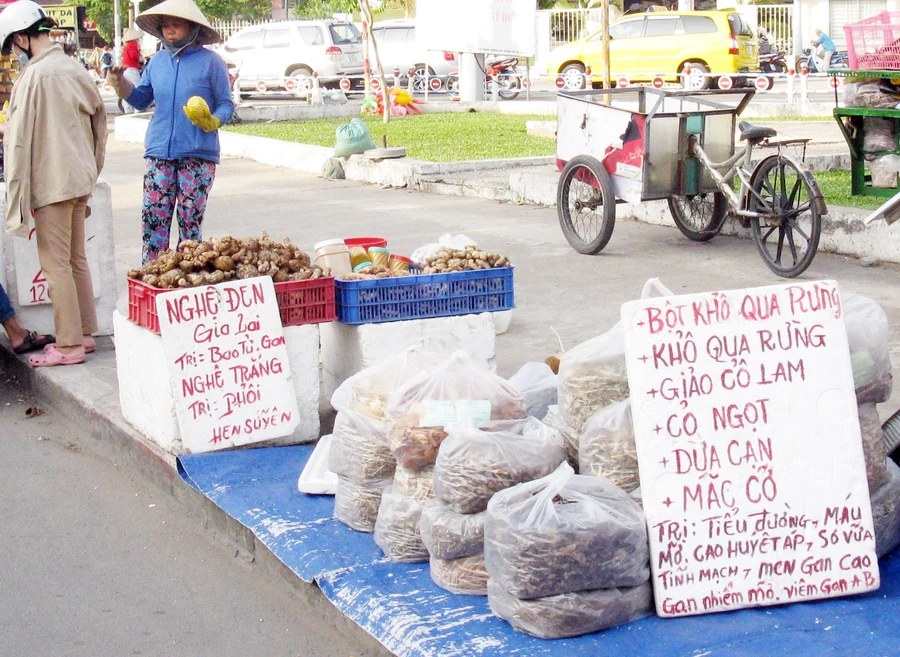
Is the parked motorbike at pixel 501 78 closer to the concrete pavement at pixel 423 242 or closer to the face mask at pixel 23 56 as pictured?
the concrete pavement at pixel 423 242

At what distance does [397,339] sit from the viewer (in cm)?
480

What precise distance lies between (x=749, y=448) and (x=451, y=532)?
2.86 ft

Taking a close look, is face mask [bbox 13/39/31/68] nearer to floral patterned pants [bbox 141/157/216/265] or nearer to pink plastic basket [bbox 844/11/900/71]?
floral patterned pants [bbox 141/157/216/265]

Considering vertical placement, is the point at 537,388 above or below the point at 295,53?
below

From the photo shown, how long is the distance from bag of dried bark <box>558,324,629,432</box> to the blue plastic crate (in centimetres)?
133

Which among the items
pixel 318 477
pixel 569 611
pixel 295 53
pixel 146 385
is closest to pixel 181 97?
pixel 146 385

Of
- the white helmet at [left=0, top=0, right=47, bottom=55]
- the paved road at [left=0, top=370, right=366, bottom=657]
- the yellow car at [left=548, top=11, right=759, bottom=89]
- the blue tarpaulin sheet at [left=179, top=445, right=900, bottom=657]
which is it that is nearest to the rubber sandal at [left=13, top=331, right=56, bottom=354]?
the paved road at [left=0, top=370, right=366, bottom=657]

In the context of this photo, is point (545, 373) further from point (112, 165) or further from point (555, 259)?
point (112, 165)

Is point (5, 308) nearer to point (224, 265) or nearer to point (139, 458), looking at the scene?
point (139, 458)

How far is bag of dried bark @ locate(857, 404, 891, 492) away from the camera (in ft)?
11.4

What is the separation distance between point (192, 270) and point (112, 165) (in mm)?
13380

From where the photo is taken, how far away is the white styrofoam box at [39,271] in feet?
21.1

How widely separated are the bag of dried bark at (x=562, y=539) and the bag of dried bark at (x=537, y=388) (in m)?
0.84

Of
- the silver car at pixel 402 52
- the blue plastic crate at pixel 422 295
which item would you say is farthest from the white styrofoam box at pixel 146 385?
the silver car at pixel 402 52
